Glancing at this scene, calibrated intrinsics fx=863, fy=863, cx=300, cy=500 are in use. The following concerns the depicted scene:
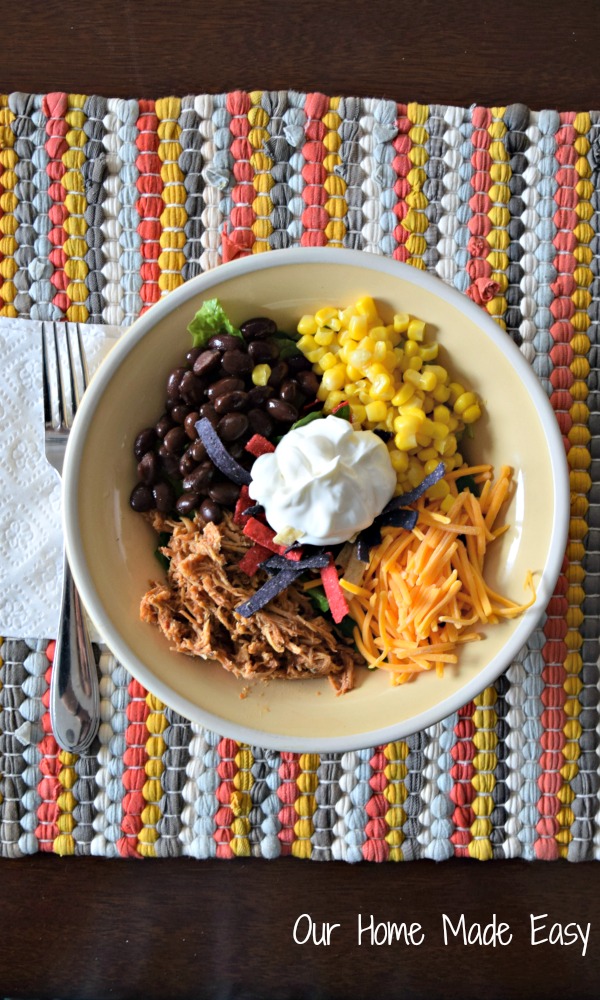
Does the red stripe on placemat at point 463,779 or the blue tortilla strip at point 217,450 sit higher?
the blue tortilla strip at point 217,450

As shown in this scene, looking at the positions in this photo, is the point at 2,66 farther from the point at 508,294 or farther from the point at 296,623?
the point at 296,623

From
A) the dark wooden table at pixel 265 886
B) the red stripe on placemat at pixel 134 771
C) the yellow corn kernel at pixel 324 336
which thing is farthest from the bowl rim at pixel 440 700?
the dark wooden table at pixel 265 886

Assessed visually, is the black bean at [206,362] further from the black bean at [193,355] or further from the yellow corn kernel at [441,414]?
the yellow corn kernel at [441,414]

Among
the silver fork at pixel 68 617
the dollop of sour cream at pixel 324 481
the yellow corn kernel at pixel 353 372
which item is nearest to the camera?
the dollop of sour cream at pixel 324 481

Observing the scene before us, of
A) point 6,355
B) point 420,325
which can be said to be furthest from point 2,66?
point 420,325

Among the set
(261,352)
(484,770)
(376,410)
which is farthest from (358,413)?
(484,770)

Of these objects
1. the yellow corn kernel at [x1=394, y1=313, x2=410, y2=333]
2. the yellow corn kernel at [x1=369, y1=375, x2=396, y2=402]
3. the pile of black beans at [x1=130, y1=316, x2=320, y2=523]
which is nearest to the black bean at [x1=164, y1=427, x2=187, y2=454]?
the pile of black beans at [x1=130, y1=316, x2=320, y2=523]
